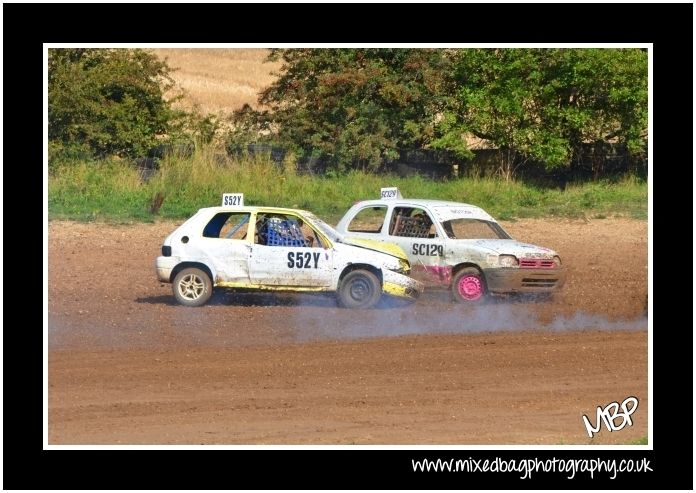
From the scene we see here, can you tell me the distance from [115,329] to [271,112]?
47.1 ft

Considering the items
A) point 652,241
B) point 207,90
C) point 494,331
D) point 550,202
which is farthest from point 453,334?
point 207,90

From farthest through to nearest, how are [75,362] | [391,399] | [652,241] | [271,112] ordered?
1. [271,112]
2. [652,241]
3. [75,362]
4. [391,399]

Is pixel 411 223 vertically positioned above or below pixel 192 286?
above

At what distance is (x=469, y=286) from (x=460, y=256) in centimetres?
47

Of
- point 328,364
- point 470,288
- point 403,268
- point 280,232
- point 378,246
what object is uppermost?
point 280,232

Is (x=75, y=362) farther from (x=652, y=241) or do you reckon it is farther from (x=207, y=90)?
(x=207, y=90)

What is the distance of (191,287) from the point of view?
17.8 metres

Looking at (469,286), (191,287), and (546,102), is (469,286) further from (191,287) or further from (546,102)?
(546,102)

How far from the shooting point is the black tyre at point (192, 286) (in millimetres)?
17719

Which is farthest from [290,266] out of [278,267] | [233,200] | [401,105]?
[401,105]

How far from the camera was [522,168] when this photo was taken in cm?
2852

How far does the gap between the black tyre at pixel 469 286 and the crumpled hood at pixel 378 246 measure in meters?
0.96

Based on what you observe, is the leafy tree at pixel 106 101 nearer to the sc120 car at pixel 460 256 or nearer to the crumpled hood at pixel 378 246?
the sc120 car at pixel 460 256

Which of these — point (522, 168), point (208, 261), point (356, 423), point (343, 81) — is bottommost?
point (356, 423)
